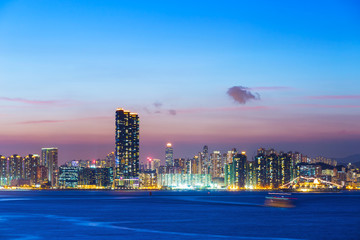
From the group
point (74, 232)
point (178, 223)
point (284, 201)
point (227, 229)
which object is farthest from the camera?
point (284, 201)

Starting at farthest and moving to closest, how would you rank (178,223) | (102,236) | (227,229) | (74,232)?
(178,223), (227,229), (74,232), (102,236)

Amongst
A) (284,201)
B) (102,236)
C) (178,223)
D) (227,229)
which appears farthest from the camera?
(284,201)

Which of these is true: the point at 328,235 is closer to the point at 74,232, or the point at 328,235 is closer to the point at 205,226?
the point at 205,226

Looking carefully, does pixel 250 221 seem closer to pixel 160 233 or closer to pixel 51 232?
pixel 160 233

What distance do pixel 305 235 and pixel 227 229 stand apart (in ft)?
37.7

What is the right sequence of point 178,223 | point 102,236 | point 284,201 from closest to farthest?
point 102,236, point 178,223, point 284,201

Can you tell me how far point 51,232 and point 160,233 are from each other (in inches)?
543

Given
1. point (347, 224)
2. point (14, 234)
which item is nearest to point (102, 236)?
point (14, 234)

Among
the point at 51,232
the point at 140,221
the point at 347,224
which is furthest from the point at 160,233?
the point at 347,224

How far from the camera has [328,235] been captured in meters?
71.2

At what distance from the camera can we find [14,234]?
69.1m

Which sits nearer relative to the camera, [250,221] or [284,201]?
[250,221]

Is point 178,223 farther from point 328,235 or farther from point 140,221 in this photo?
point 328,235

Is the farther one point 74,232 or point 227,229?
point 227,229
